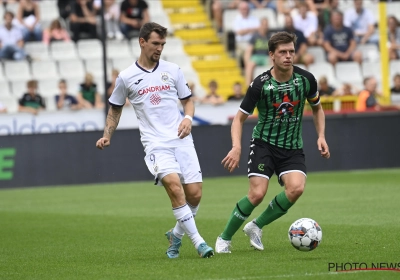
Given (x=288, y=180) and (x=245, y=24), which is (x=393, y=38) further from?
(x=288, y=180)

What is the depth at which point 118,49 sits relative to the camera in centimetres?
2577

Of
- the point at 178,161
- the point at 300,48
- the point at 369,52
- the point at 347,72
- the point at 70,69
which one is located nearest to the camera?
the point at 178,161

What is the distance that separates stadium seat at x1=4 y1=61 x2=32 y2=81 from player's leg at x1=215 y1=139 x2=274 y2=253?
1559 centimetres

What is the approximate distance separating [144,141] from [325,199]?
22.8ft

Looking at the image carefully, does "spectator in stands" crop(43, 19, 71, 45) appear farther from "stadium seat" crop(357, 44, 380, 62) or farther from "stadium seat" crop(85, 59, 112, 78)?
"stadium seat" crop(357, 44, 380, 62)

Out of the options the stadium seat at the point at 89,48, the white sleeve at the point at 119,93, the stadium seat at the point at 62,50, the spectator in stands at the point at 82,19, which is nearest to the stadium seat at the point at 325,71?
the stadium seat at the point at 89,48

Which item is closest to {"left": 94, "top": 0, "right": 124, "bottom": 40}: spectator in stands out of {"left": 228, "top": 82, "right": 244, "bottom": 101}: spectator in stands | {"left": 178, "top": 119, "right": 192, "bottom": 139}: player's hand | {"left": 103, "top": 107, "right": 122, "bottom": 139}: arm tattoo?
{"left": 228, "top": 82, "right": 244, "bottom": 101}: spectator in stands

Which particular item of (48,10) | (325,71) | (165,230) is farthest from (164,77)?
(48,10)

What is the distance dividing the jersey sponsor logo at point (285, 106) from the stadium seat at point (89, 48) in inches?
653

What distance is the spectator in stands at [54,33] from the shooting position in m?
24.9

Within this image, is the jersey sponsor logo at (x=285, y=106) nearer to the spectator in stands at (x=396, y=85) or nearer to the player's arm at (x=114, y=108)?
the player's arm at (x=114, y=108)

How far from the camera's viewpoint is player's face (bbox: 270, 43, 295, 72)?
9188mm

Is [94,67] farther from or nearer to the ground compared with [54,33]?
nearer to the ground

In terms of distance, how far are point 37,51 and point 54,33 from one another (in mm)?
654
